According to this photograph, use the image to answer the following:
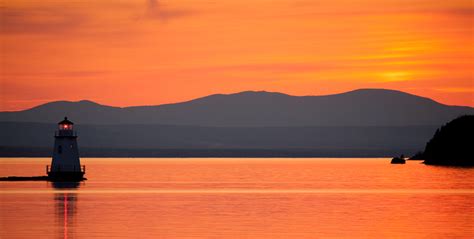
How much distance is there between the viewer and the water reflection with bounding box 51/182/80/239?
Result: 2243 inches

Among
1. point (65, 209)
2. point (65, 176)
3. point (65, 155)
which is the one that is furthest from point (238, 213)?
point (65, 176)

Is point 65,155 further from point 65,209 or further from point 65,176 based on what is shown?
point 65,209

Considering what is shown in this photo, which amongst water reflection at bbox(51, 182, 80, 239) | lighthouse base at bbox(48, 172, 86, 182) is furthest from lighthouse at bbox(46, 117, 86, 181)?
water reflection at bbox(51, 182, 80, 239)

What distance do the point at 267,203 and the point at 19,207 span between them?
1916 cm

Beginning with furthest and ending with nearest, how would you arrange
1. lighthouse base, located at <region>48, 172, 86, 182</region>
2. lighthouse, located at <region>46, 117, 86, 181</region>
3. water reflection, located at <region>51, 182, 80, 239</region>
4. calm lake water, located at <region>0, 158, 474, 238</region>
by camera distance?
lighthouse base, located at <region>48, 172, 86, 182</region>, lighthouse, located at <region>46, 117, 86, 181</region>, water reflection, located at <region>51, 182, 80, 239</region>, calm lake water, located at <region>0, 158, 474, 238</region>

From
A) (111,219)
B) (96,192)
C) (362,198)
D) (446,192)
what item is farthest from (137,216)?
(446,192)

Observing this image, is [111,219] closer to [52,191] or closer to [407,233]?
[407,233]

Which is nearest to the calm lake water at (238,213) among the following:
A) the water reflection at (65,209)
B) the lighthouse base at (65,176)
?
the water reflection at (65,209)

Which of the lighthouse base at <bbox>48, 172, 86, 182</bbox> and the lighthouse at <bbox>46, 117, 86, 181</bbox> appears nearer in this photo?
the lighthouse at <bbox>46, 117, 86, 181</bbox>

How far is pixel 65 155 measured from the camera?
10156 centimetres

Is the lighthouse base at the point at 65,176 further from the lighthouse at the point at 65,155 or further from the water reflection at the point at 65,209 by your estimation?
the water reflection at the point at 65,209

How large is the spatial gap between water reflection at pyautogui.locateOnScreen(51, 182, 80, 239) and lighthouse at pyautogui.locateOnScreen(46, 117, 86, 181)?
157cm

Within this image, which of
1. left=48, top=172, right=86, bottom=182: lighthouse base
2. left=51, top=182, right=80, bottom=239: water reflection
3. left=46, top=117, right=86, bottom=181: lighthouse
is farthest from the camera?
left=48, top=172, right=86, bottom=182: lighthouse base

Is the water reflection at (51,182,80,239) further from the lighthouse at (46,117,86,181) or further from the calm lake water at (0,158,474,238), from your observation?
the lighthouse at (46,117,86,181)
